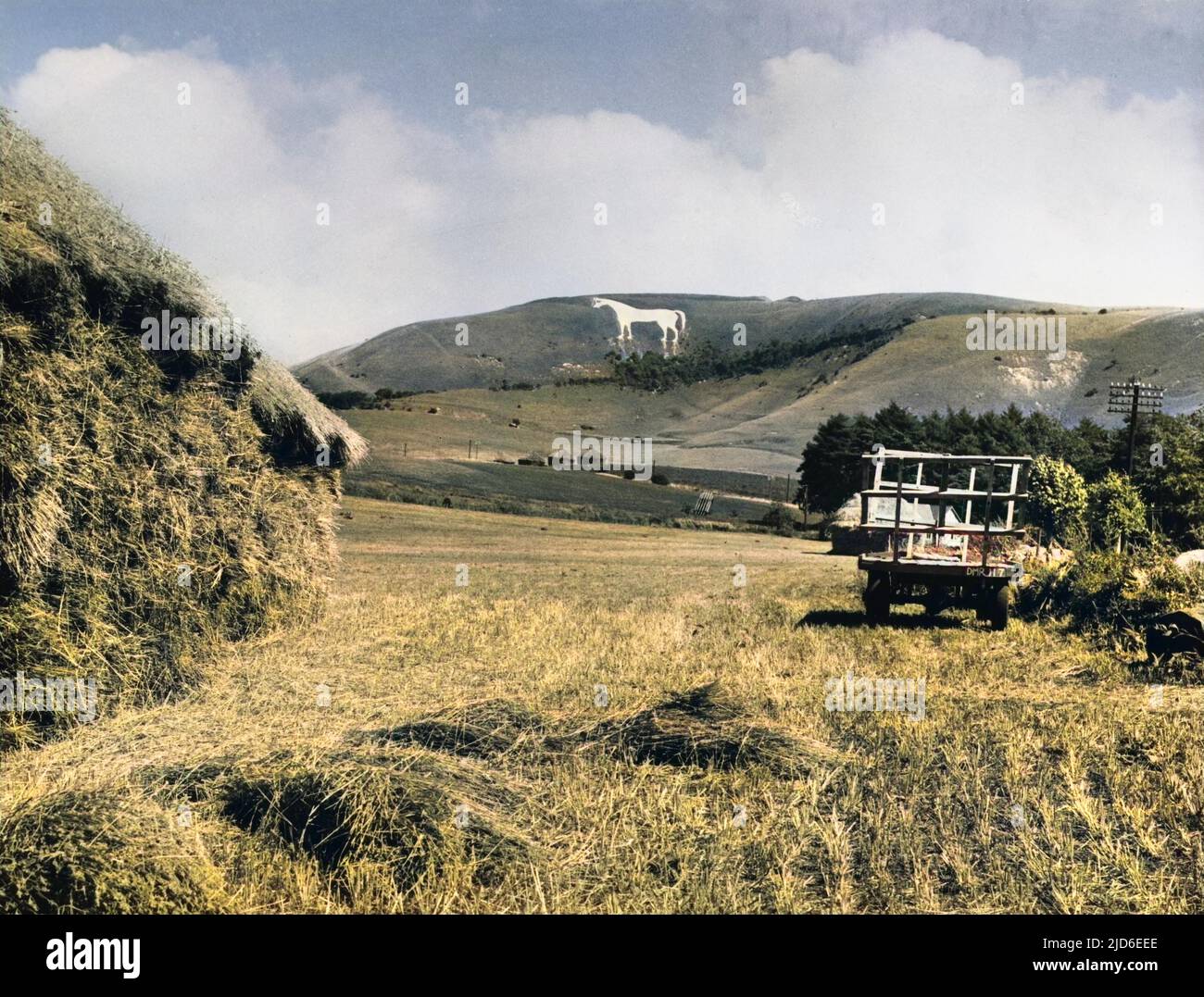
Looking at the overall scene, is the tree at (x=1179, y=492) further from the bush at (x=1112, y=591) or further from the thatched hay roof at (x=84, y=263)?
the thatched hay roof at (x=84, y=263)

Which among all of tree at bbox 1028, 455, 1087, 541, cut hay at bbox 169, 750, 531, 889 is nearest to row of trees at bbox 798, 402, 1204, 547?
tree at bbox 1028, 455, 1087, 541

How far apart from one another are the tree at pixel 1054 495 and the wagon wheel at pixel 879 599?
1582 cm

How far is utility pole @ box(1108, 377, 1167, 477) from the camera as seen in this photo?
167ft

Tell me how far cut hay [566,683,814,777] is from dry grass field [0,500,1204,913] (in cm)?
3

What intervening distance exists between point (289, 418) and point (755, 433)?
13722 cm

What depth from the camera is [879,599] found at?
14531 mm

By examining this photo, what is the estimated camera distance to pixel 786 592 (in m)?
19.9

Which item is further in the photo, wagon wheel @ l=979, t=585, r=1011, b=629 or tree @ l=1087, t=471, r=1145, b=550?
tree @ l=1087, t=471, r=1145, b=550

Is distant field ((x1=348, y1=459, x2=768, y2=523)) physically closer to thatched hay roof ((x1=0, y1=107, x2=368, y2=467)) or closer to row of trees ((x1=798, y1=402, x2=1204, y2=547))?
row of trees ((x1=798, y1=402, x2=1204, y2=547))

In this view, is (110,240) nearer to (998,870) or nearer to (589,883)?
(589,883)

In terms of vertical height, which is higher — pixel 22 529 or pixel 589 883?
pixel 22 529

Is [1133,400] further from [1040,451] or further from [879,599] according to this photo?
[879,599]
